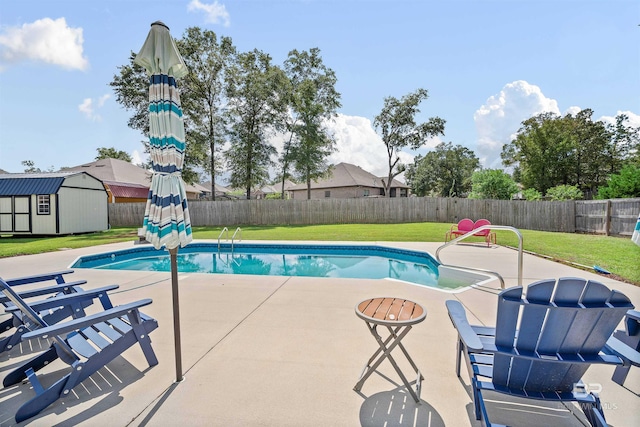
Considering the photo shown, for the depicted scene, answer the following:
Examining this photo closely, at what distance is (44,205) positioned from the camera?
597 inches

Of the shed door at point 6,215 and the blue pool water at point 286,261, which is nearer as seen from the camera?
the blue pool water at point 286,261

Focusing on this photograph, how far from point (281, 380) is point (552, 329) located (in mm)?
1914

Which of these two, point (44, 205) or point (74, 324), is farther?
point (44, 205)

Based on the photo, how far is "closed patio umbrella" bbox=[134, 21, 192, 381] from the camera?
7.65 ft

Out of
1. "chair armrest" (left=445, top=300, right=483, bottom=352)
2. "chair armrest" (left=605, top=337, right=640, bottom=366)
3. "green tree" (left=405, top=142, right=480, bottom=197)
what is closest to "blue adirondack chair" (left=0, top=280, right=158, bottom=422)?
"chair armrest" (left=445, top=300, right=483, bottom=352)

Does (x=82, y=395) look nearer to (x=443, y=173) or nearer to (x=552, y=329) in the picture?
(x=552, y=329)

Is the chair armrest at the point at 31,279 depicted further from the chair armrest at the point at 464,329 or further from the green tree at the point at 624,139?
the green tree at the point at 624,139

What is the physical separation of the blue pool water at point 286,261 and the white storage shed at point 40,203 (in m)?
8.06

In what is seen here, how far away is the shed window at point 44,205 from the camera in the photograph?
15086 millimetres

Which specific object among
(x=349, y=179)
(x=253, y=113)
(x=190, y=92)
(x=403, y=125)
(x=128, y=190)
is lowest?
(x=128, y=190)

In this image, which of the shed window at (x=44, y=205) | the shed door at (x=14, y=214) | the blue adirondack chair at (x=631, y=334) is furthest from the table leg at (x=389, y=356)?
the shed door at (x=14, y=214)

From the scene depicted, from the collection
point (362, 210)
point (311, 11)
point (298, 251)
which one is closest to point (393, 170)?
point (362, 210)

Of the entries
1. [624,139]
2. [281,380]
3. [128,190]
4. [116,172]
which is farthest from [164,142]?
[624,139]

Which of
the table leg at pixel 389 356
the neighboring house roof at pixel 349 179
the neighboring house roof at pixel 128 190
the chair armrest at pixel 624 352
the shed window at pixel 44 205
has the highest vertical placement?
the neighboring house roof at pixel 349 179
